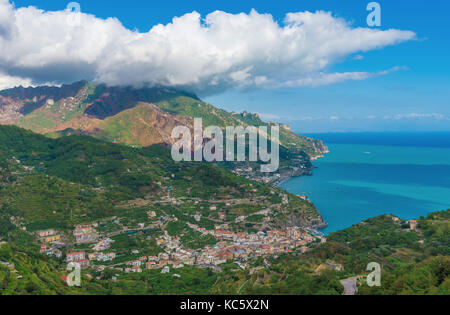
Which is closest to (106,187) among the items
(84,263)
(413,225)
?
(84,263)

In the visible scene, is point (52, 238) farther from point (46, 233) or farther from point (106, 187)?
point (106, 187)

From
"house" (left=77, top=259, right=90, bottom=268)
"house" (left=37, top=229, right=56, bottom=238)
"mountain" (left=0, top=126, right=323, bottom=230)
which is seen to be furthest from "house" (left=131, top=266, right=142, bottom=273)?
"mountain" (left=0, top=126, right=323, bottom=230)

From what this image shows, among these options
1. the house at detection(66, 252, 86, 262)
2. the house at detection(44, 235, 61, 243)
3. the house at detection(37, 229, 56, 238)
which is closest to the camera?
the house at detection(66, 252, 86, 262)

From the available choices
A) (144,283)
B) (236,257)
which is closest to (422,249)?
(236,257)

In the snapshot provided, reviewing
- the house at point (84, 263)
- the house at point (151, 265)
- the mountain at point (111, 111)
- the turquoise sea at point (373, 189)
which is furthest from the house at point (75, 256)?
the mountain at point (111, 111)

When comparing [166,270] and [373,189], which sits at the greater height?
[373,189]

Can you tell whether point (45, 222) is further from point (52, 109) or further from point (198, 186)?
point (52, 109)

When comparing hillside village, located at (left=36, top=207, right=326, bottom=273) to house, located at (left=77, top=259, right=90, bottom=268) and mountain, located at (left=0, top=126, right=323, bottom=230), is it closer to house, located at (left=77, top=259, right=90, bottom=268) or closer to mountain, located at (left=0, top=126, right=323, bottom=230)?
house, located at (left=77, top=259, right=90, bottom=268)

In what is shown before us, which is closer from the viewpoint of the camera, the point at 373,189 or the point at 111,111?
the point at 373,189
